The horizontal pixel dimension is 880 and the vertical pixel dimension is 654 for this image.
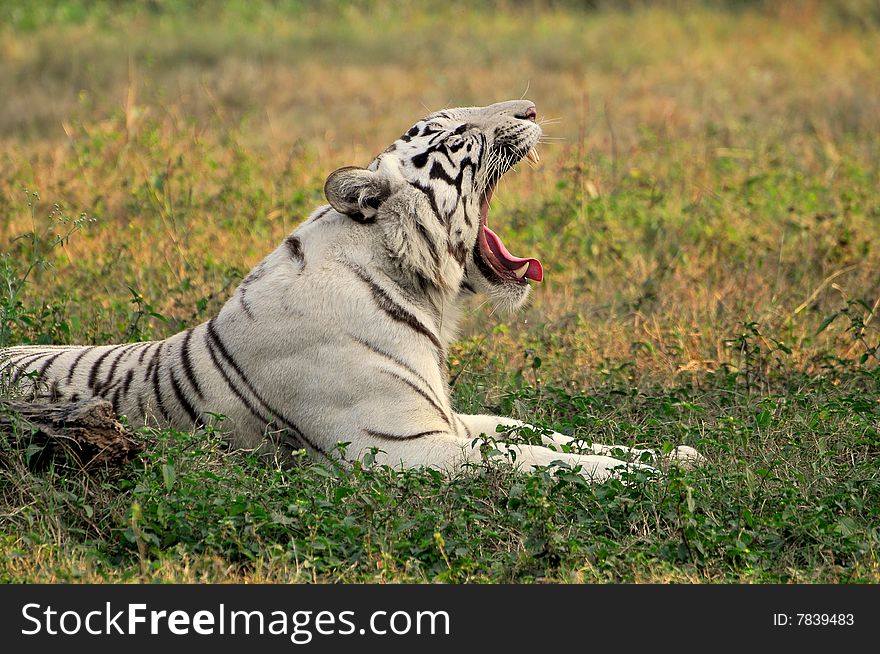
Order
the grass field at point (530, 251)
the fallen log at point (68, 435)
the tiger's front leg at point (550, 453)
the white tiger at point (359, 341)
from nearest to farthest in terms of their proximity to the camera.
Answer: the grass field at point (530, 251), the fallen log at point (68, 435), the tiger's front leg at point (550, 453), the white tiger at point (359, 341)

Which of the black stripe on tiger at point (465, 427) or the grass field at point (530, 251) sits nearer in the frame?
the grass field at point (530, 251)

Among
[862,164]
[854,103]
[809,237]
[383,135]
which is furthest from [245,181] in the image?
[854,103]

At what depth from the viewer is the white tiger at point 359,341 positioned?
4215 mm

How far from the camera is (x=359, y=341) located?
168 inches

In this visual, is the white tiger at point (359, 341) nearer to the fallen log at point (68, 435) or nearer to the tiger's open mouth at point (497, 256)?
the tiger's open mouth at point (497, 256)

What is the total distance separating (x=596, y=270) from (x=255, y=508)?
3.54 m

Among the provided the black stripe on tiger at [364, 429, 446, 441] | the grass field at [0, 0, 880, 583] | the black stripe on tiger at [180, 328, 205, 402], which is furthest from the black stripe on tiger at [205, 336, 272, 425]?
the black stripe on tiger at [364, 429, 446, 441]

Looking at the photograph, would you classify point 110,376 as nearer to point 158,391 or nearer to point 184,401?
point 158,391

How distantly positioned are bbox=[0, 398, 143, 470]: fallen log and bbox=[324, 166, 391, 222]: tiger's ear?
1.06 m

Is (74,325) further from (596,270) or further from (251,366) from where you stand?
(596,270)

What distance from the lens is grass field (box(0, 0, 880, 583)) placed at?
3672mm

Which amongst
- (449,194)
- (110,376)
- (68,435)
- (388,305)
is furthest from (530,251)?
(68,435)

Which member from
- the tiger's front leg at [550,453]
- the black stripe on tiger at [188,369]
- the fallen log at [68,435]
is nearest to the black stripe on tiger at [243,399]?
the black stripe on tiger at [188,369]

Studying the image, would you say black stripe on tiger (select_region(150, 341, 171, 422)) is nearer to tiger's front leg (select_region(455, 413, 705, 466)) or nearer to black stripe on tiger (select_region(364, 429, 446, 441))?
black stripe on tiger (select_region(364, 429, 446, 441))
